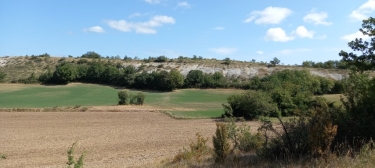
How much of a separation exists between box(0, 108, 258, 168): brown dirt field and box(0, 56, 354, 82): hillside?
58.7 m

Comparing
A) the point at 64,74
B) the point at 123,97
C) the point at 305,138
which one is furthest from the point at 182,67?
the point at 305,138

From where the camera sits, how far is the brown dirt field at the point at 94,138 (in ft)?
73.5

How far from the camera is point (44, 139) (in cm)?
3150

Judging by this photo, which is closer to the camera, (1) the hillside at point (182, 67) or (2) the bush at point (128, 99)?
(2) the bush at point (128, 99)

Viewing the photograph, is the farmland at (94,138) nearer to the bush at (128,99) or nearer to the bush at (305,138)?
the bush at (305,138)

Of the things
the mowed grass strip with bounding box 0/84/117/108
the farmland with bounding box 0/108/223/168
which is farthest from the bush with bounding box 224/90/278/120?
the mowed grass strip with bounding box 0/84/117/108

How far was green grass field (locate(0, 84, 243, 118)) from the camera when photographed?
68.3 metres

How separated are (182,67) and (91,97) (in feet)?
133

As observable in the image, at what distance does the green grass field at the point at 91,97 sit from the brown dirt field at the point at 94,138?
665 inches

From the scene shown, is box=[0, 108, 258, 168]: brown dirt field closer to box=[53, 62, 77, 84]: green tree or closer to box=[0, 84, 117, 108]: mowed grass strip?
box=[0, 84, 117, 108]: mowed grass strip

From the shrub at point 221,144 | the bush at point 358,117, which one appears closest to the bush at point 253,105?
the bush at point 358,117

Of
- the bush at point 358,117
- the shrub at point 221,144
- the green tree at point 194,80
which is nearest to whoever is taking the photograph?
the bush at point 358,117

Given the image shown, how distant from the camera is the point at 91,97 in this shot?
79.1 metres

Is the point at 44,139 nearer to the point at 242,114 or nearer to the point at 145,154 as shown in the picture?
the point at 145,154
